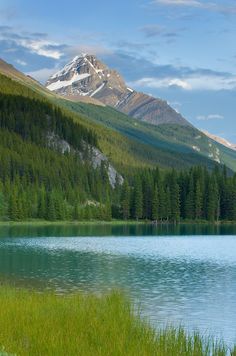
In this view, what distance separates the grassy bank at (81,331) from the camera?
82.5 ft

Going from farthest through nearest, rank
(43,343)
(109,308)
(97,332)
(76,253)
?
1. (76,253)
2. (109,308)
3. (97,332)
4. (43,343)

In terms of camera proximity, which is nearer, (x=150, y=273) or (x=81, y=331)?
(x=81, y=331)

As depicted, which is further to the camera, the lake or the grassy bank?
the lake

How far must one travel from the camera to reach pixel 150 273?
72250 millimetres

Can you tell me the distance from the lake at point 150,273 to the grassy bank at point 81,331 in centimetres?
392

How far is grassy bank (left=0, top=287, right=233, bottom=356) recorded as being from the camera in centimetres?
2515

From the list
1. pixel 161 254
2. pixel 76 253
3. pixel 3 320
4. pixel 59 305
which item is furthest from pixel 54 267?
pixel 3 320

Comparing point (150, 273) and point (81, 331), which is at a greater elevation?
point (150, 273)

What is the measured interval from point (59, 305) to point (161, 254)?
64.4 meters

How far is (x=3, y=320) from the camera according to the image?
29.5 meters

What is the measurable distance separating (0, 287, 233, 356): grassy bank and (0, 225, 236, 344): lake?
392 centimetres

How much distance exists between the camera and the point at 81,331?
28844 millimetres

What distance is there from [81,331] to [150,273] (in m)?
43.9

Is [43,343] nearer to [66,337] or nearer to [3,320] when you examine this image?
[66,337]
